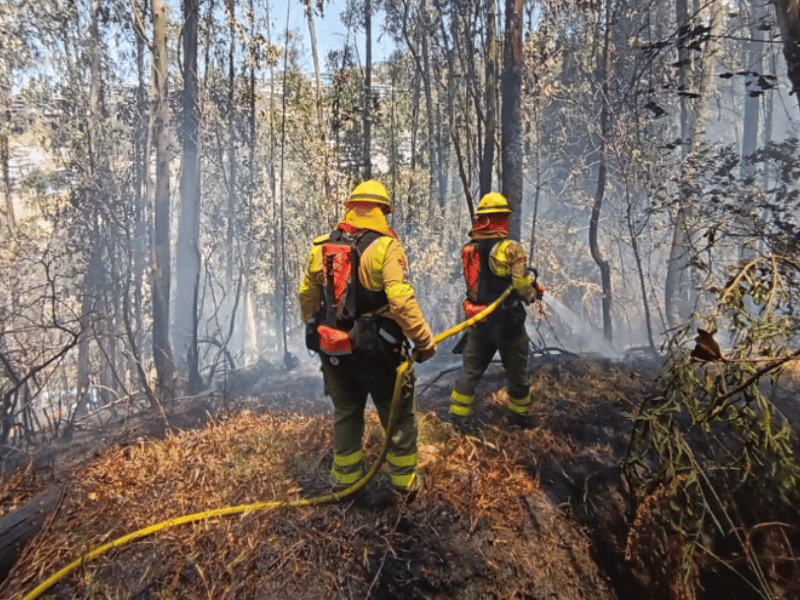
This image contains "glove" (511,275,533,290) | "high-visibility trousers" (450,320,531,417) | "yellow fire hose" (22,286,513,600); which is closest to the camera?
"yellow fire hose" (22,286,513,600)

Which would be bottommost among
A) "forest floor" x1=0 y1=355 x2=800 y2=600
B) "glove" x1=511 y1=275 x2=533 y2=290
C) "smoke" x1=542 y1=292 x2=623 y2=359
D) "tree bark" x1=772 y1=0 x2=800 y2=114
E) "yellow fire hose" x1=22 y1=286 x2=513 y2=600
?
"smoke" x1=542 y1=292 x2=623 y2=359

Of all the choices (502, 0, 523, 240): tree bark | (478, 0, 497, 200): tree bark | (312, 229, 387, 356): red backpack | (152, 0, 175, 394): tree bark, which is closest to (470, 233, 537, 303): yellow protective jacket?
(312, 229, 387, 356): red backpack

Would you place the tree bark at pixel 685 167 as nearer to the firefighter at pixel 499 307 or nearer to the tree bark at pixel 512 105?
the tree bark at pixel 512 105

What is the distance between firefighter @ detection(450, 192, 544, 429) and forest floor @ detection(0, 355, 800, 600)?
0.34 meters

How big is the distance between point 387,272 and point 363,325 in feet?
1.42

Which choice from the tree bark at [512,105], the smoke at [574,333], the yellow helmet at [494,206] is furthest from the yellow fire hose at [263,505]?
the smoke at [574,333]

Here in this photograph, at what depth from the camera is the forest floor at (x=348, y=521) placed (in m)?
2.61

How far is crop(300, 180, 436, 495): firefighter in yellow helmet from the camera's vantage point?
3072 millimetres

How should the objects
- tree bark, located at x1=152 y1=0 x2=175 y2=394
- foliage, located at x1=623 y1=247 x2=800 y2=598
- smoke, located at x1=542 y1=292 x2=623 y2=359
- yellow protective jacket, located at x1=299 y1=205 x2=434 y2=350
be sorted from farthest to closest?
smoke, located at x1=542 y1=292 x2=623 y2=359 < tree bark, located at x1=152 y1=0 x2=175 y2=394 < yellow protective jacket, located at x1=299 y1=205 x2=434 y2=350 < foliage, located at x1=623 y1=247 x2=800 y2=598

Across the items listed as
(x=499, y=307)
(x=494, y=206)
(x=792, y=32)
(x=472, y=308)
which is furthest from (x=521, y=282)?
(x=792, y=32)

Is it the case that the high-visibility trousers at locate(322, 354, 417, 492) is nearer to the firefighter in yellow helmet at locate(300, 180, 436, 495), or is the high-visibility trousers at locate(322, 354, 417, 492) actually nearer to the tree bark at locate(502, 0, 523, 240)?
the firefighter in yellow helmet at locate(300, 180, 436, 495)

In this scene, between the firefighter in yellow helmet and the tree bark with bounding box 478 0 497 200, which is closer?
the firefighter in yellow helmet

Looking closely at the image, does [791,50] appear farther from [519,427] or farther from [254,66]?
[254,66]

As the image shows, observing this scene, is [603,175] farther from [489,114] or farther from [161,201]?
[161,201]
